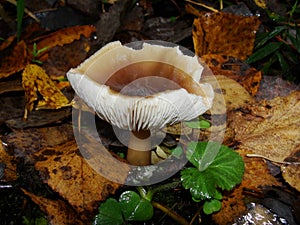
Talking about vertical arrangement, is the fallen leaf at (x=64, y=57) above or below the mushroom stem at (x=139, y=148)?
above

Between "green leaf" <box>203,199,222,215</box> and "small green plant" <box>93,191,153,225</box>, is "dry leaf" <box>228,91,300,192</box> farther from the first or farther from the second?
"small green plant" <box>93,191,153,225</box>

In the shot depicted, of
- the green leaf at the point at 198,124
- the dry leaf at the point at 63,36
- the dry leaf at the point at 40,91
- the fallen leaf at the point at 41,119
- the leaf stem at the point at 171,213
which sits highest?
the dry leaf at the point at 63,36

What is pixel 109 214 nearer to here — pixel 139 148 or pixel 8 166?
pixel 139 148

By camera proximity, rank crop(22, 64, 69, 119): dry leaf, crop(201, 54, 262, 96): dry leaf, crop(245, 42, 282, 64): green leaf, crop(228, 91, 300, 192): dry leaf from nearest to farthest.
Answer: crop(228, 91, 300, 192): dry leaf < crop(22, 64, 69, 119): dry leaf < crop(201, 54, 262, 96): dry leaf < crop(245, 42, 282, 64): green leaf

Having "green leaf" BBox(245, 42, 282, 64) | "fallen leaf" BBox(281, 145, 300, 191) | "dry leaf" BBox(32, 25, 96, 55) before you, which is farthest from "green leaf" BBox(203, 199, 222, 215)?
"dry leaf" BBox(32, 25, 96, 55)

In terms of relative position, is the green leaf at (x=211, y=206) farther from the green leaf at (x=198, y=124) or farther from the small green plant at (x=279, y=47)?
the small green plant at (x=279, y=47)

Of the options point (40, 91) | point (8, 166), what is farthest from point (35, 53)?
point (8, 166)

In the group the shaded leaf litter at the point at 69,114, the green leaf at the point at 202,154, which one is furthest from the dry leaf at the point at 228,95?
the green leaf at the point at 202,154

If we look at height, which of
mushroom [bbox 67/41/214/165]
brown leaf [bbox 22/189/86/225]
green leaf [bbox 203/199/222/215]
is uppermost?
mushroom [bbox 67/41/214/165]
